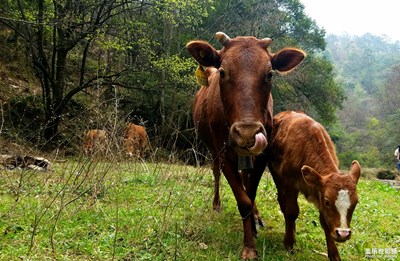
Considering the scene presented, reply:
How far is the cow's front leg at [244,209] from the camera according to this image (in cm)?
477

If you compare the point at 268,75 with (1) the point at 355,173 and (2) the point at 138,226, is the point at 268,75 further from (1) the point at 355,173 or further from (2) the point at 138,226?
(2) the point at 138,226

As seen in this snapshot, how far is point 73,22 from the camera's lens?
49.3ft

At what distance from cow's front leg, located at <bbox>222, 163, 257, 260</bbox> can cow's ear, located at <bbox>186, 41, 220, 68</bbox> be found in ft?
4.32

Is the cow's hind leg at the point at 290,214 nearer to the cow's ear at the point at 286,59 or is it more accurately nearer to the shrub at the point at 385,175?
the cow's ear at the point at 286,59

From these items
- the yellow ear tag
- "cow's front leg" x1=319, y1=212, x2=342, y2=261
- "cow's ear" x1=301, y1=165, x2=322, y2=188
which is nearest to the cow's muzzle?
"cow's ear" x1=301, y1=165, x2=322, y2=188

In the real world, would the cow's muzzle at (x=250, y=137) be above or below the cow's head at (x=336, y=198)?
above

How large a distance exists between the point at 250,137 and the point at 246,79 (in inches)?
31.0

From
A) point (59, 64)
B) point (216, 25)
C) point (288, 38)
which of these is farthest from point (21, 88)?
point (288, 38)

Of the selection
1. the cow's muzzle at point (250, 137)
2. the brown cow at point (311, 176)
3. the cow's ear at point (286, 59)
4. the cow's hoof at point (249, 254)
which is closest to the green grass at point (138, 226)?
the cow's hoof at point (249, 254)

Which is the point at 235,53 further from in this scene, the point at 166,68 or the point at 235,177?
the point at 166,68

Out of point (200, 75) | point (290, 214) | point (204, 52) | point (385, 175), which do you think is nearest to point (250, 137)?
point (204, 52)

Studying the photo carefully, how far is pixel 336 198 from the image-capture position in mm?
4590

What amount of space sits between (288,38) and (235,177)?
74.2 feet

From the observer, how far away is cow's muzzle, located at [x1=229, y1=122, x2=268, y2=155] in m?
4.07
